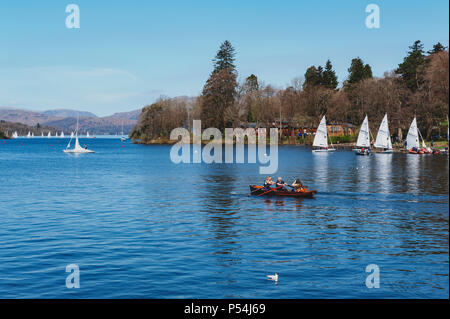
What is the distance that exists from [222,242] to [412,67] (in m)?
147

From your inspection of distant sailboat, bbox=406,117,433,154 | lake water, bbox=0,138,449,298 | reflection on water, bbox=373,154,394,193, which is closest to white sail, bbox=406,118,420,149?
distant sailboat, bbox=406,117,433,154

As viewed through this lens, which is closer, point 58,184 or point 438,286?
point 438,286

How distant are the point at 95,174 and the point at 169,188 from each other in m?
25.2

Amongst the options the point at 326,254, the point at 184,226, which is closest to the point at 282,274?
the point at 326,254

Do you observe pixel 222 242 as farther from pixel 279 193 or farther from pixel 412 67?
pixel 412 67

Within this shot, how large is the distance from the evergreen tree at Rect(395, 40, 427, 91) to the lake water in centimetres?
10793

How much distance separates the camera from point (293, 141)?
198m

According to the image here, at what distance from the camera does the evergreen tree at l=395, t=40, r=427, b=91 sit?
6284 inches

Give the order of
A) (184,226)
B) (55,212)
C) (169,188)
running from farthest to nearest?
(169,188)
(55,212)
(184,226)

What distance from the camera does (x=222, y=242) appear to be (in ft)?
106

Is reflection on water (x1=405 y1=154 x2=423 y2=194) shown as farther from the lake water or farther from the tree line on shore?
the tree line on shore

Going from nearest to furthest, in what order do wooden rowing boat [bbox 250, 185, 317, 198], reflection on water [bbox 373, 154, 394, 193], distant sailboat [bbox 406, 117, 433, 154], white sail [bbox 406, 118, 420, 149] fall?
wooden rowing boat [bbox 250, 185, 317, 198] < reflection on water [bbox 373, 154, 394, 193] < distant sailboat [bbox 406, 117, 433, 154] < white sail [bbox 406, 118, 420, 149]
